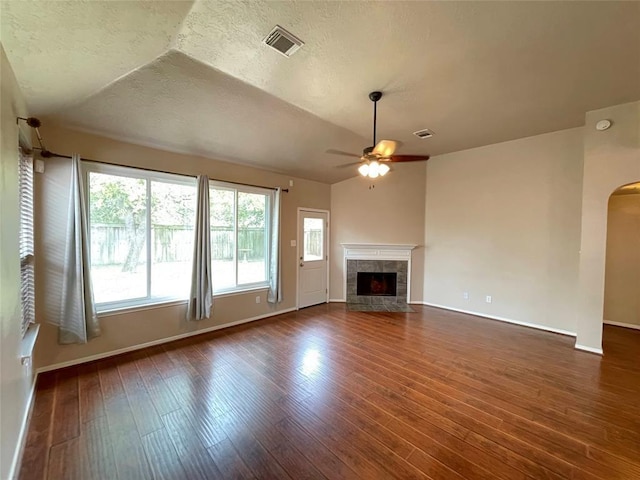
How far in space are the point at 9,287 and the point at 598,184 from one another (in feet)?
19.6

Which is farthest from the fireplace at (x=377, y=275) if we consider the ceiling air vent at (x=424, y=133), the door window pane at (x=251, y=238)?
the ceiling air vent at (x=424, y=133)

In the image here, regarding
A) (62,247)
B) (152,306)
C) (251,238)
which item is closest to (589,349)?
(251,238)

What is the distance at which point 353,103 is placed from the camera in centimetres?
312

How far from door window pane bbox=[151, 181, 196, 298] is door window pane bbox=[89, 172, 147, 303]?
13cm

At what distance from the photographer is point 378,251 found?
5.77 meters

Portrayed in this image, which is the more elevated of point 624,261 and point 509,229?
point 509,229

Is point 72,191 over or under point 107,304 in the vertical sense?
over

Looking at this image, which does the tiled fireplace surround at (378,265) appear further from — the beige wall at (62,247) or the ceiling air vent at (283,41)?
the ceiling air vent at (283,41)

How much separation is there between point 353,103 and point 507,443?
139 inches

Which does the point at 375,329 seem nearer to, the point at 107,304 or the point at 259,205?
the point at 259,205

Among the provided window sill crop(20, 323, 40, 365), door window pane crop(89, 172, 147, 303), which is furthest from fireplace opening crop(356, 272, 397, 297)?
window sill crop(20, 323, 40, 365)

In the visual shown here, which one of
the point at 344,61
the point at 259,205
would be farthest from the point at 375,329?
the point at 344,61

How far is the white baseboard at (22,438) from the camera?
1.63m

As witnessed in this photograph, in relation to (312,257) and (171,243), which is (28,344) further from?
(312,257)
